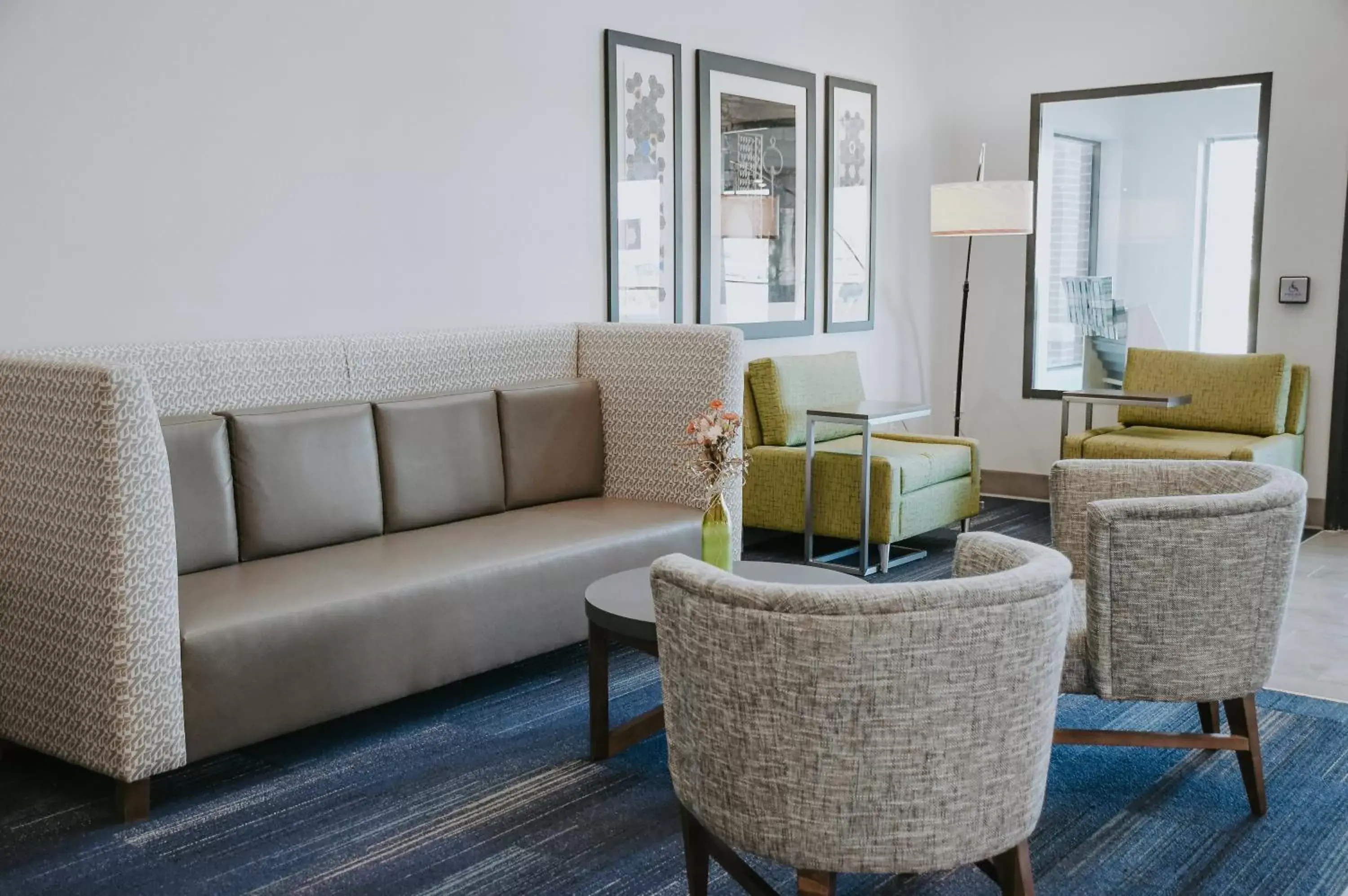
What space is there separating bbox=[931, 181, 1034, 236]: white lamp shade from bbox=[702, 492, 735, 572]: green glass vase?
2.99m

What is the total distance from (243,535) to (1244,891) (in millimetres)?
2549

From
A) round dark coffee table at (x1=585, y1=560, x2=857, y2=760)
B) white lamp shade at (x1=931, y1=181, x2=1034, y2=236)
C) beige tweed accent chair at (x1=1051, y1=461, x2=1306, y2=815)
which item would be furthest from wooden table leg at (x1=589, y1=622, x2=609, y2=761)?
white lamp shade at (x1=931, y1=181, x2=1034, y2=236)

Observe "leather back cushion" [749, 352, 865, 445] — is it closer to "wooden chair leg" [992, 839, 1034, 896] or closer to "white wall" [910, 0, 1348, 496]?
"white wall" [910, 0, 1348, 496]

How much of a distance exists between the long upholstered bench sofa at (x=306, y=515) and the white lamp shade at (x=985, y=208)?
196cm

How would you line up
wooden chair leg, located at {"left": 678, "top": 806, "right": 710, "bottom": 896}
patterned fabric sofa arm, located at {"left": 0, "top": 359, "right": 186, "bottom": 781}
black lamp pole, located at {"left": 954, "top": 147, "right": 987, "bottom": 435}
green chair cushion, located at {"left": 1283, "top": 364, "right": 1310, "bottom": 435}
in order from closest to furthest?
wooden chair leg, located at {"left": 678, "top": 806, "right": 710, "bottom": 896} < patterned fabric sofa arm, located at {"left": 0, "top": 359, "right": 186, "bottom": 781} < green chair cushion, located at {"left": 1283, "top": 364, "right": 1310, "bottom": 435} < black lamp pole, located at {"left": 954, "top": 147, "right": 987, "bottom": 435}

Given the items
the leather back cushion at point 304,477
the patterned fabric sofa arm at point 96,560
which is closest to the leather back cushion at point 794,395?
the leather back cushion at point 304,477

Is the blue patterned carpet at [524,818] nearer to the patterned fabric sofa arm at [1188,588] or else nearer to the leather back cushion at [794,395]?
the patterned fabric sofa arm at [1188,588]

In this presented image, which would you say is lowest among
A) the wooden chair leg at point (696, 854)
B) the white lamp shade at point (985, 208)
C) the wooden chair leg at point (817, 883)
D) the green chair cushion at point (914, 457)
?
the wooden chair leg at point (696, 854)

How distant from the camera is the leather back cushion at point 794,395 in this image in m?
5.32

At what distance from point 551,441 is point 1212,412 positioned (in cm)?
325

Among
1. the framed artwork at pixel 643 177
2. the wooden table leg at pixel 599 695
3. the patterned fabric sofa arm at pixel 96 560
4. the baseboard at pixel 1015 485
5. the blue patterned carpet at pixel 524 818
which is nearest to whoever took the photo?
the blue patterned carpet at pixel 524 818

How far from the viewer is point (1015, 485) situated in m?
6.84

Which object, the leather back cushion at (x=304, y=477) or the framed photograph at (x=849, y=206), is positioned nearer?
the leather back cushion at (x=304, y=477)

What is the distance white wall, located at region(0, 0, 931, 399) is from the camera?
3.29m
